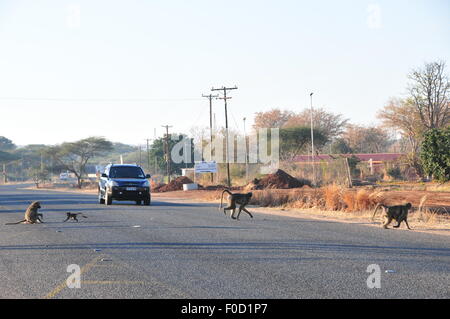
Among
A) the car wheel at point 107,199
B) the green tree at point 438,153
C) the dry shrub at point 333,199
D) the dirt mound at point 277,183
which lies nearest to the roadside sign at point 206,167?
the dirt mound at point 277,183

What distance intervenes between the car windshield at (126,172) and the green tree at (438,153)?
20525 mm

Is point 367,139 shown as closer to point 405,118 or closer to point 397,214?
point 405,118

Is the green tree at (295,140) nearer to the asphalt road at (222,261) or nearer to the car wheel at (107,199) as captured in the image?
the car wheel at (107,199)

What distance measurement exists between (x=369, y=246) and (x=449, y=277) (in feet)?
13.2

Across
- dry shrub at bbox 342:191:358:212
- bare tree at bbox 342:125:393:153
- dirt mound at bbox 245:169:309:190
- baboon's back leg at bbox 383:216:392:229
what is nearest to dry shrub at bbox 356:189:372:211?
dry shrub at bbox 342:191:358:212

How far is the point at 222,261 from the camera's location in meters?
11.7

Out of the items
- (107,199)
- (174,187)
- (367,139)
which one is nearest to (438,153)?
(107,199)

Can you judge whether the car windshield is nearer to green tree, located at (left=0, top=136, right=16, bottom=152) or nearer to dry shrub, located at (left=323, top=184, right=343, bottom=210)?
dry shrub, located at (left=323, top=184, right=343, bottom=210)

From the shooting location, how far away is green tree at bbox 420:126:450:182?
142 feet

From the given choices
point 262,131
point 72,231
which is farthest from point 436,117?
point 72,231

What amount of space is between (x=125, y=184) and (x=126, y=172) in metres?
1.26

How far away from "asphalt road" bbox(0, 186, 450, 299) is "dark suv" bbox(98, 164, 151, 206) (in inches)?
462

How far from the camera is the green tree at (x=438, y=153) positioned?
1705 inches

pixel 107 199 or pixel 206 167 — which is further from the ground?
pixel 206 167
